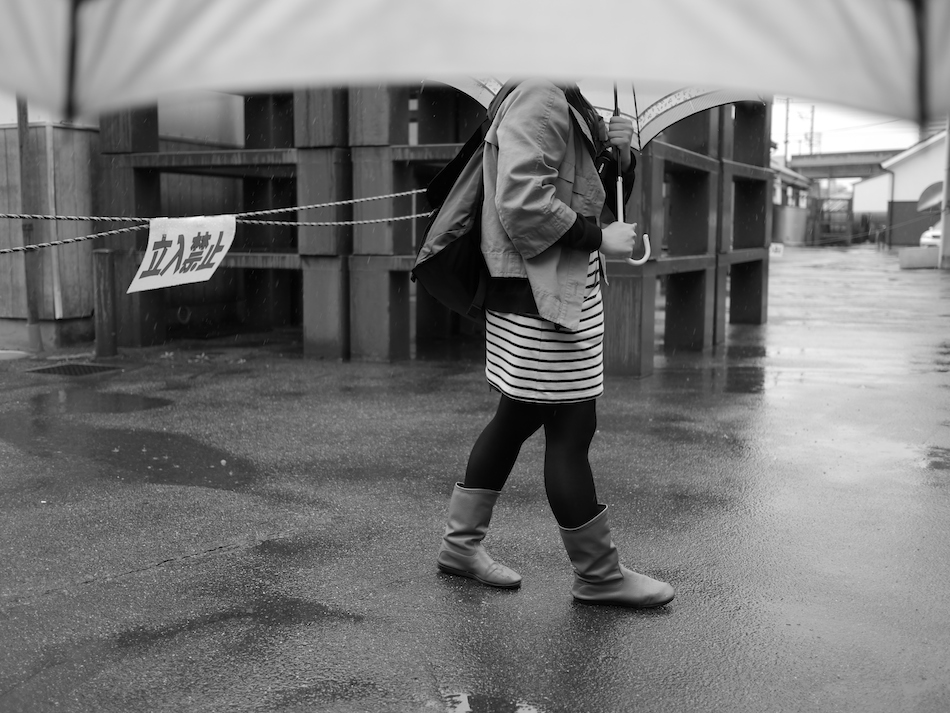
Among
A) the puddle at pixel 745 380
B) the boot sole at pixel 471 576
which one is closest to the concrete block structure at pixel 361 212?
the puddle at pixel 745 380

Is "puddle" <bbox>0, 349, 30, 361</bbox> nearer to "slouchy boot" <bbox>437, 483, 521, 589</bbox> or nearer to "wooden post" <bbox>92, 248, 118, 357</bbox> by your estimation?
"wooden post" <bbox>92, 248, 118, 357</bbox>

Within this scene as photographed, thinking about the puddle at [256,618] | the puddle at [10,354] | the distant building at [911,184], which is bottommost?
the puddle at [256,618]

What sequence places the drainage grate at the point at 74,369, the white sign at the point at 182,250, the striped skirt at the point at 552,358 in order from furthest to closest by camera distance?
1. the drainage grate at the point at 74,369
2. the white sign at the point at 182,250
3. the striped skirt at the point at 552,358

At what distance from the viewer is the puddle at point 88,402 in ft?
22.2

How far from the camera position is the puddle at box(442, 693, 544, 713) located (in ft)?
8.95

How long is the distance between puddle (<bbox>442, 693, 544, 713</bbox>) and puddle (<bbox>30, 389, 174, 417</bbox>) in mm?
4599

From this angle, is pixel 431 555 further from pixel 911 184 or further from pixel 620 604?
pixel 911 184

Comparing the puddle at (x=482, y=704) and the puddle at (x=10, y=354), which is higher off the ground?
the puddle at (x=10, y=354)

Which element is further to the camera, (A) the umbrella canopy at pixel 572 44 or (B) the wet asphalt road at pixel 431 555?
(B) the wet asphalt road at pixel 431 555

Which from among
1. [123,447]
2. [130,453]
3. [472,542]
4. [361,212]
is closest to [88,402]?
[123,447]

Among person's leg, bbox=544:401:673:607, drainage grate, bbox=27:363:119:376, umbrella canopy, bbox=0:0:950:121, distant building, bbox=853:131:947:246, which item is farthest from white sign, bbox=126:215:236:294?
distant building, bbox=853:131:947:246

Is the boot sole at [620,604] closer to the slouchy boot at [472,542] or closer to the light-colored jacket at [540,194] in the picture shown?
the slouchy boot at [472,542]

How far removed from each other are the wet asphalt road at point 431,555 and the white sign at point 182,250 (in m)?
0.87

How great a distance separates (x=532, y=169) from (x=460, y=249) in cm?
39
